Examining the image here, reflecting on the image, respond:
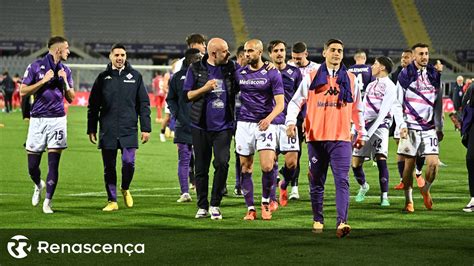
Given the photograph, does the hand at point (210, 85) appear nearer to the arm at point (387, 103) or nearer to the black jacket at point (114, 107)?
the black jacket at point (114, 107)

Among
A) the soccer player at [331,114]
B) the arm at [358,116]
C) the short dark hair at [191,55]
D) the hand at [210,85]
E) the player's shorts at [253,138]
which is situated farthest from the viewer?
the short dark hair at [191,55]

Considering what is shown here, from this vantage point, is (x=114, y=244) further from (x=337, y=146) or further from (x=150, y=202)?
(x=150, y=202)

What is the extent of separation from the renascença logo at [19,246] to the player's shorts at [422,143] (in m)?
5.08

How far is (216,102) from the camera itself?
11.2m

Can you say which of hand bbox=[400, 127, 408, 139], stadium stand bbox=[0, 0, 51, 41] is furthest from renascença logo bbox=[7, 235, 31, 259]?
stadium stand bbox=[0, 0, 51, 41]

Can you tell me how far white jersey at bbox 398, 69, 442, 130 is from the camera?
39.8ft

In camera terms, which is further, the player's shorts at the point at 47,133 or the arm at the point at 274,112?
the player's shorts at the point at 47,133

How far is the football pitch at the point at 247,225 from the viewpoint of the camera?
8625mm

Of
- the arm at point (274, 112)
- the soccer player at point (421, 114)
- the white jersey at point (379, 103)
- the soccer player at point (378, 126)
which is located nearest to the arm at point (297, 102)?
the arm at point (274, 112)

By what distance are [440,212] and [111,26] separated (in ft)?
153

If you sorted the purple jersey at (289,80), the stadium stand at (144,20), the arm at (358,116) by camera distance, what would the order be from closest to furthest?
the arm at (358,116)
the purple jersey at (289,80)
the stadium stand at (144,20)

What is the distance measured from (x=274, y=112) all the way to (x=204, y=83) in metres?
0.88

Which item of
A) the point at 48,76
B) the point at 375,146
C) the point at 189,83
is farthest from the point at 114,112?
the point at 375,146

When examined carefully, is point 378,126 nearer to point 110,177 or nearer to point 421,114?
point 421,114
